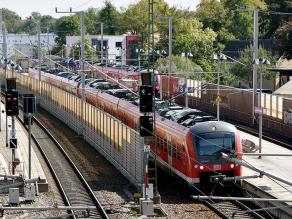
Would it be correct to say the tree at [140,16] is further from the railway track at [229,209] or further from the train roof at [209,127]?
the railway track at [229,209]

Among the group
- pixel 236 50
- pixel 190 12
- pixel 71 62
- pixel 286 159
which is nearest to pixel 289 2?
pixel 236 50

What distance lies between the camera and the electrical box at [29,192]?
90.5 feet

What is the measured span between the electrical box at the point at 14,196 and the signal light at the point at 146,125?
Result: 17.1 feet

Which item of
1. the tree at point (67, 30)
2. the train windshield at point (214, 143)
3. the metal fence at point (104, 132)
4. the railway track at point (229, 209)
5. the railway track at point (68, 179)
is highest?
the tree at point (67, 30)

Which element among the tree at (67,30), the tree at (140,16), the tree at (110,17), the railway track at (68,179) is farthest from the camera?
the tree at (110,17)

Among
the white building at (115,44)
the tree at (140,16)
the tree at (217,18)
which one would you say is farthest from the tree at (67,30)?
the tree at (217,18)

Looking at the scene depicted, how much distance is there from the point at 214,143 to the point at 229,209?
2.83 meters

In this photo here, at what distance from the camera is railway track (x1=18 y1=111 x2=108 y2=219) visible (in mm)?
26227

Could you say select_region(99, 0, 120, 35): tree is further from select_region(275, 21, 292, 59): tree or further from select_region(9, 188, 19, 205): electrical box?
select_region(9, 188, 19, 205): electrical box

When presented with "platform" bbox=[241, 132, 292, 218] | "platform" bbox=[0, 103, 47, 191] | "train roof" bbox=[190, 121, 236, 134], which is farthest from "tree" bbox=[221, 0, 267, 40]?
"train roof" bbox=[190, 121, 236, 134]

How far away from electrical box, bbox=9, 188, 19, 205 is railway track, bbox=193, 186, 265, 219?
663cm

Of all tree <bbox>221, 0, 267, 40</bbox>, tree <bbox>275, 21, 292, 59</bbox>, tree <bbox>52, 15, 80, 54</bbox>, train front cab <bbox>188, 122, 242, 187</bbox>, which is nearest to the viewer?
train front cab <bbox>188, 122, 242, 187</bbox>

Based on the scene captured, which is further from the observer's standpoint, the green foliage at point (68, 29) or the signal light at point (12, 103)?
the green foliage at point (68, 29)

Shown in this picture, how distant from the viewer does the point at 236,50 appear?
333 ft
